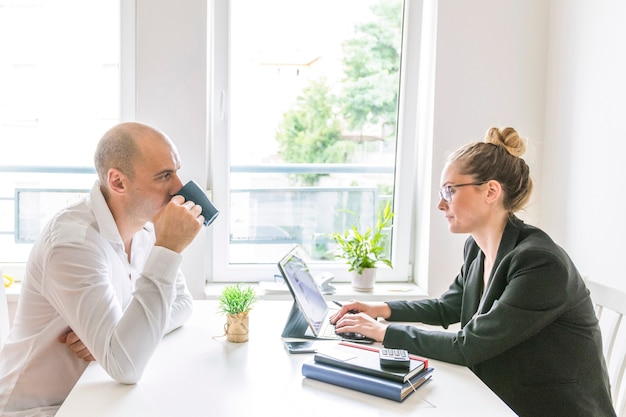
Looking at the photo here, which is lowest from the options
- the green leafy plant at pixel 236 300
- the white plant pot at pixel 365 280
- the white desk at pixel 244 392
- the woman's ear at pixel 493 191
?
the white plant pot at pixel 365 280

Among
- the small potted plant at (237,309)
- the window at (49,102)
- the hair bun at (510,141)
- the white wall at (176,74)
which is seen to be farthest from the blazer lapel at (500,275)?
the window at (49,102)

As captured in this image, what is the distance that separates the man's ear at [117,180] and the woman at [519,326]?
734 mm

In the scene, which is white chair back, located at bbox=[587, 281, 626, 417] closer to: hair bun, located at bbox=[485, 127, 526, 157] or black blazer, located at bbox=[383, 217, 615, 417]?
black blazer, located at bbox=[383, 217, 615, 417]

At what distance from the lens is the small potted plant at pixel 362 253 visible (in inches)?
112

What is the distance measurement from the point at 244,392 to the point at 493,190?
944 millimetres

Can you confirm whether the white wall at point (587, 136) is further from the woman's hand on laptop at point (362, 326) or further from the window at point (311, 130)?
the woman's hand on laptop at point (362, 326)

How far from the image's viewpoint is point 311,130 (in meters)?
3.01

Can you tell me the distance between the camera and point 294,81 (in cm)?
297

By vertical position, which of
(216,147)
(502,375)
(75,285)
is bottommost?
(502,375)

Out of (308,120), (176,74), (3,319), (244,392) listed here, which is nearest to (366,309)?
(244,392)

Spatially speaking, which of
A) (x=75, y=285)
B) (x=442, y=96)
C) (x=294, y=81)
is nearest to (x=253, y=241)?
(x=294, y=81)

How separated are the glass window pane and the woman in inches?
46.1

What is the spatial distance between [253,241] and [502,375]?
5.13 ft

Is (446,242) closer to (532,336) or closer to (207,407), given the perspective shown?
(532,336)
